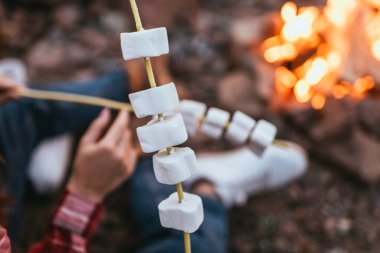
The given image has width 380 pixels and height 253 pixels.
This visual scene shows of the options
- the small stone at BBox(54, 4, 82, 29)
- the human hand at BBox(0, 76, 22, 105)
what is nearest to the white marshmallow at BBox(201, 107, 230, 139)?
the human hand at BBox(0, 76, 22, 105)

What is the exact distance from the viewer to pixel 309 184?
1978 millimetres

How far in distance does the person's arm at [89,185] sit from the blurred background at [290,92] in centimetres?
30

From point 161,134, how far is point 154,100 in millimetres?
53

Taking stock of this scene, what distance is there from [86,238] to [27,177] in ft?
2.34

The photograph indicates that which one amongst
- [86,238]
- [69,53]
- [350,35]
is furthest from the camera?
[69,53]

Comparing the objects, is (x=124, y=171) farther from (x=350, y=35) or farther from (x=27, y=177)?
(x=350, y=35)

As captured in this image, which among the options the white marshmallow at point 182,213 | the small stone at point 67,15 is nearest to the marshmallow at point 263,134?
the white marshmallow at point 182,213

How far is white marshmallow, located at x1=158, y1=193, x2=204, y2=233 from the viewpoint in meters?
0.83

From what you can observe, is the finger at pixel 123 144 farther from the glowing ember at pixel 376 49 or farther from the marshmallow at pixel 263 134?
the glowing ember at pixel 376 49

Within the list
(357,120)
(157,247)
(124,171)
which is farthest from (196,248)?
(357,120)

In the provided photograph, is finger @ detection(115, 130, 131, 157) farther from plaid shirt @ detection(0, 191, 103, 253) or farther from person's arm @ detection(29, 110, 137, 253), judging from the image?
plaid shirt @ detection(0, 191, 103, 253)

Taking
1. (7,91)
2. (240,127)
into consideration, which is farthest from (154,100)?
(7,91)

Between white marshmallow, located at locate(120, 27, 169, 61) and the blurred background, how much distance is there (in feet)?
2.99

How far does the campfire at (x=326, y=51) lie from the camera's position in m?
1.55
